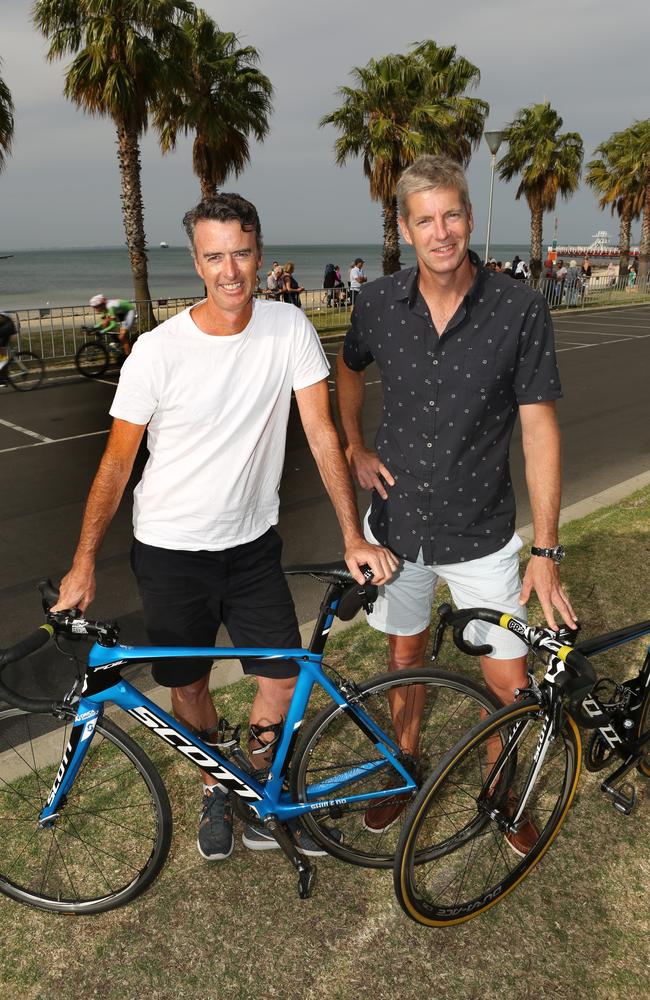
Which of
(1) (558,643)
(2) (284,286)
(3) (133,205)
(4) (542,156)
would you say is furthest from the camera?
(4) (542,156)

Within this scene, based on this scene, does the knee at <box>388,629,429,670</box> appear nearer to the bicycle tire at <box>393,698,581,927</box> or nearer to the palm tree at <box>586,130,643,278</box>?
the bicycle tire at <box>393,698,581,927</box>

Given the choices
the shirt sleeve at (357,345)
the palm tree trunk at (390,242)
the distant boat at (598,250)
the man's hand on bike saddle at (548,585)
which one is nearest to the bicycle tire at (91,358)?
the shirt sleeve at (357,345)

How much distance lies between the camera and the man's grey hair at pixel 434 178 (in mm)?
2291

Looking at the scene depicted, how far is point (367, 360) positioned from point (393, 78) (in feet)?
74.9

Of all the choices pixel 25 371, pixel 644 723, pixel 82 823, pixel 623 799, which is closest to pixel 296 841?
pixel 82 823

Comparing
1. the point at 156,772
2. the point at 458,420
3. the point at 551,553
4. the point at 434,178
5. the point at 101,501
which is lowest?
the point at 156,772

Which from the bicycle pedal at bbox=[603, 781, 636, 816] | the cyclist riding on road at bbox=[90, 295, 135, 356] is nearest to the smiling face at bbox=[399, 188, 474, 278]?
the bicycle pedal at bbox=[603, 781, 636, 816]

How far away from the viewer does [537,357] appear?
7.90ft

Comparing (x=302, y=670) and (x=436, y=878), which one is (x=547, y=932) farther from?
(x=302, y=670)

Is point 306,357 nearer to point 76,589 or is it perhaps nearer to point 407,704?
point 76,589

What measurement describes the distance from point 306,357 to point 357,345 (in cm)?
39

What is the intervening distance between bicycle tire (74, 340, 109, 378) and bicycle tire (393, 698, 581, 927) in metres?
12.1

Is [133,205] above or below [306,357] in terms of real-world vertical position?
above

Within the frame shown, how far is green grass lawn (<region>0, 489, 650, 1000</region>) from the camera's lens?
2.28 m
